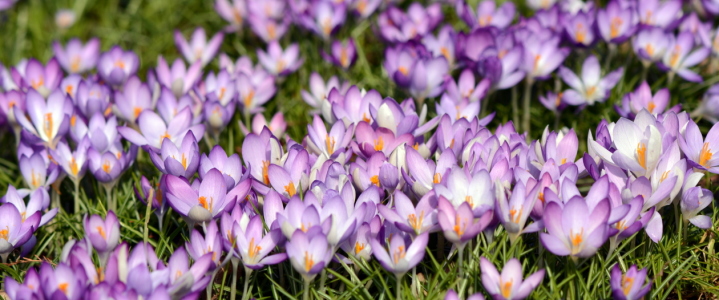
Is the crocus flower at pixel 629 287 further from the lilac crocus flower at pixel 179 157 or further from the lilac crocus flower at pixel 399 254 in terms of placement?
the lilac crocus flower at pixel 179 157

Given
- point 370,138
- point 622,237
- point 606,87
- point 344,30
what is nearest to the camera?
point 622,237

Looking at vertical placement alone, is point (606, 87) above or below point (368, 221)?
below

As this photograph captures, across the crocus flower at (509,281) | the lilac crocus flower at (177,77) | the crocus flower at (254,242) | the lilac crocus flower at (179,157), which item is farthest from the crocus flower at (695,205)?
the lilac crocus flower at (177,77)

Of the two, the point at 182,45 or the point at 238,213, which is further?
the point at 182,45

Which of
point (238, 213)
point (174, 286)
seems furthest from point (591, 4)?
point (174, 286)

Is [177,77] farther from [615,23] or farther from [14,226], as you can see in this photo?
[615,23]

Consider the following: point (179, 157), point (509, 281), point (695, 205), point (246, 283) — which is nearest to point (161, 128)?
point (179, 157)

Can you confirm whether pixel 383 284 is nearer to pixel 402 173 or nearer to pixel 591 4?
pixel 402 173
